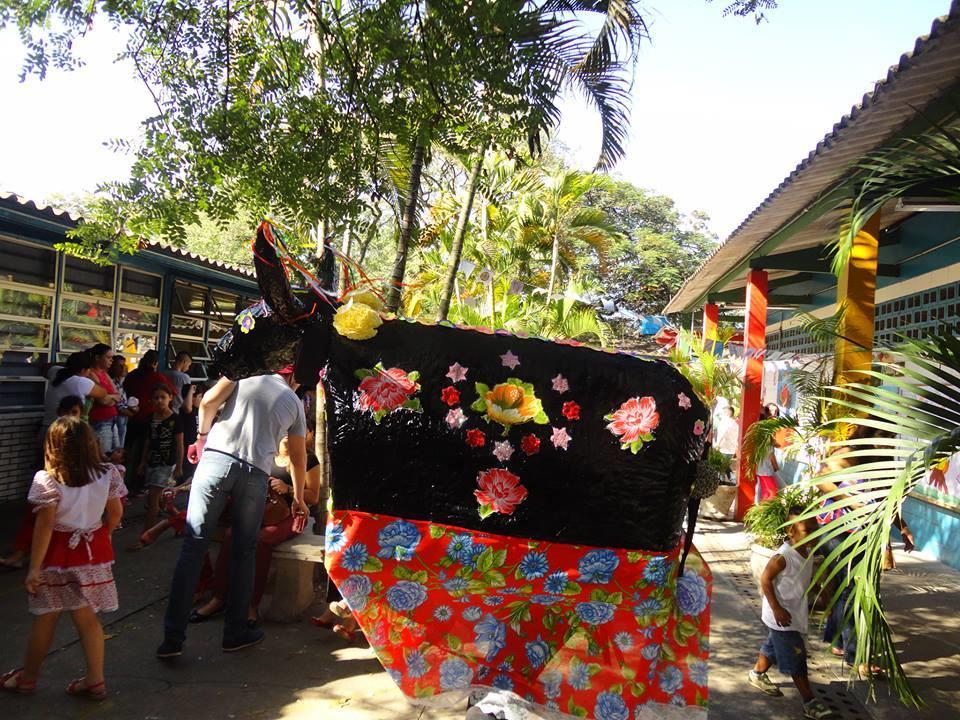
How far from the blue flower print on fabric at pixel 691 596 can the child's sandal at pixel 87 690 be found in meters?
2.64

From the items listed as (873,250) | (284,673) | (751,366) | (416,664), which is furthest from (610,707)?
(751,366)

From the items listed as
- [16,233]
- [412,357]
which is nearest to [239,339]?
[412,357]

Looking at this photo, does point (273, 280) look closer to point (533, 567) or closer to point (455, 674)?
point (533, 567)

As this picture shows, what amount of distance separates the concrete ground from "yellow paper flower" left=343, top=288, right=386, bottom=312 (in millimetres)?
1912

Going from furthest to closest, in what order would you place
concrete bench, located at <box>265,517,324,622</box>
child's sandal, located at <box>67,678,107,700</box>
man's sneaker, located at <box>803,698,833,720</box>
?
concrete bench, located at <box>265,517,324,622</box>
man's sneaker, located at <box>803,698,833,720</box>
child's sandal, located at <box>67,678,107,700</box>

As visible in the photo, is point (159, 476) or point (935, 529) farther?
point (935, 529)

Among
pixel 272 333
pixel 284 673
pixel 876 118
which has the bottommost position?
pixel 284 673

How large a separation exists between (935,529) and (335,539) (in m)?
6.65

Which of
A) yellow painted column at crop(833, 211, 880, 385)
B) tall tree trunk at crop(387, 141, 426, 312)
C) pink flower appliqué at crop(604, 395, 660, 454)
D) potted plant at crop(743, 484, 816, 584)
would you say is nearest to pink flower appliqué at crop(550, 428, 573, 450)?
pink flower appliqué at crop(604, 395, 660, 454)

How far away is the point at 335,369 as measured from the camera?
3266 mm

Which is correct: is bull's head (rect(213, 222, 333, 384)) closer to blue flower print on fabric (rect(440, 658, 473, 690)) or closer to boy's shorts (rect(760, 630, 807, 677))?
blue flower print on fabric (rect(440, 658, 473, 690))

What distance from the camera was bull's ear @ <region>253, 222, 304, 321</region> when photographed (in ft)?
10.1

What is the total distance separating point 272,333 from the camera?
11.0ft

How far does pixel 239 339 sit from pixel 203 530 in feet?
4.08
